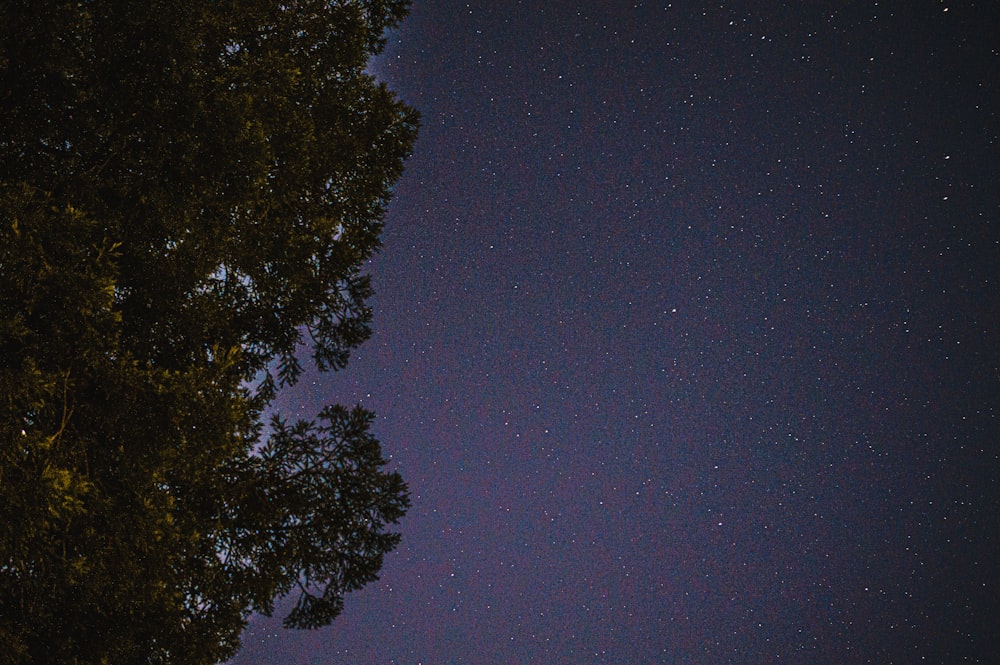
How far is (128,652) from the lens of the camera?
12.2ft

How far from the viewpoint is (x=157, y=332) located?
3871 millimetres

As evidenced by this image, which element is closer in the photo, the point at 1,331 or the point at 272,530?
the point at 1,331

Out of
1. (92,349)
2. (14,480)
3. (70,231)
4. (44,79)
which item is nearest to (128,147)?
(44,79)

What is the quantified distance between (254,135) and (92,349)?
48.8 inches

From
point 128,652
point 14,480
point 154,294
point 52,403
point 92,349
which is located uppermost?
point 154,294

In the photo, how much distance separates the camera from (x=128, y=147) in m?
3.44

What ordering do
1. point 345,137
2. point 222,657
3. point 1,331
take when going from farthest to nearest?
point 345,137
point 222,657
point 1,331

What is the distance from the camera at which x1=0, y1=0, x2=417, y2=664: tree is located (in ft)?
9.66

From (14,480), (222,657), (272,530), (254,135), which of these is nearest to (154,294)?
(254,135)

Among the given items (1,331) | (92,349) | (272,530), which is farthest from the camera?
(272,530)

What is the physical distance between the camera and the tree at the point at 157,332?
116 inches

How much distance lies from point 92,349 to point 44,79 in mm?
1195

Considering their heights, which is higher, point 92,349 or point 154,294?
point 154,294

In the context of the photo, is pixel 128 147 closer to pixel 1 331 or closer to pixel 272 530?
pixel 1 331
